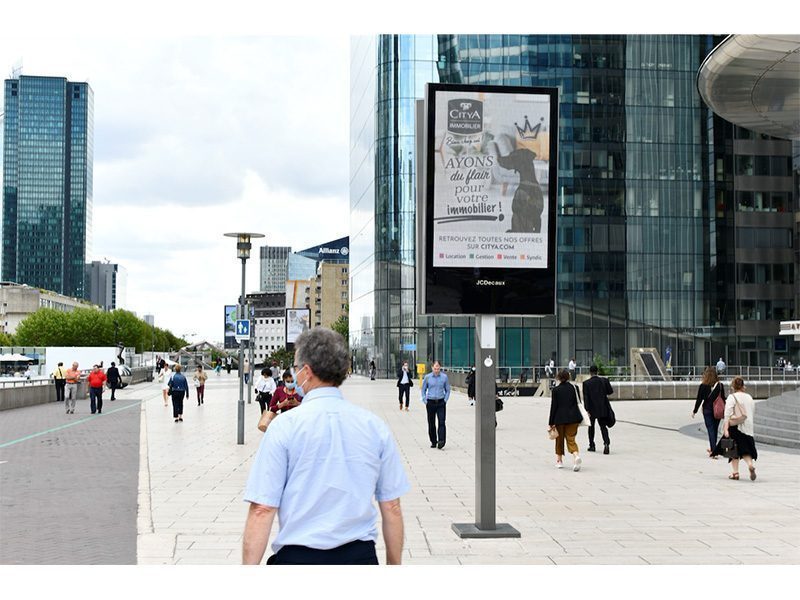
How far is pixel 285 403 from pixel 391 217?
60.9m

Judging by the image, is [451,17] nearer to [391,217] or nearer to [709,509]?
[709,509]

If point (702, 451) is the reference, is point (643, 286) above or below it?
above

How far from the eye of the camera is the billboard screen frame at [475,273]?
Result: 9.34 meters

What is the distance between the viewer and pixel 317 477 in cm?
368

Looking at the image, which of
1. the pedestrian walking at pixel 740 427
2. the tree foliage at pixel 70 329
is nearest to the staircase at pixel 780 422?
the pedestrian walking at pixel 740 427

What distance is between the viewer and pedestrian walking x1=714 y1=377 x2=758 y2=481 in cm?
1324

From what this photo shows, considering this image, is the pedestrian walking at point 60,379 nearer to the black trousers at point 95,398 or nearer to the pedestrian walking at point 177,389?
the black trousers at point 95,398

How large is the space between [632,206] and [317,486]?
6962 cm

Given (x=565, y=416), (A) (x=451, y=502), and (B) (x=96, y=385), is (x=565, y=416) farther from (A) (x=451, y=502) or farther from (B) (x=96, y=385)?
(B) (x=96, y=385)

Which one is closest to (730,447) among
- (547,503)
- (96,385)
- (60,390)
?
(547,503)

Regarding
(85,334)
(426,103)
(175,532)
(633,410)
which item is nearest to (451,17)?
(426,103)

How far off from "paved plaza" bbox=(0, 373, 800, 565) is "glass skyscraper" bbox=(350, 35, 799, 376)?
48366 millimetres

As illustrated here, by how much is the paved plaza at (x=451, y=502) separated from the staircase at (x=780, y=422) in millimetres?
792

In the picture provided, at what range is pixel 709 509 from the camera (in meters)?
10.9
